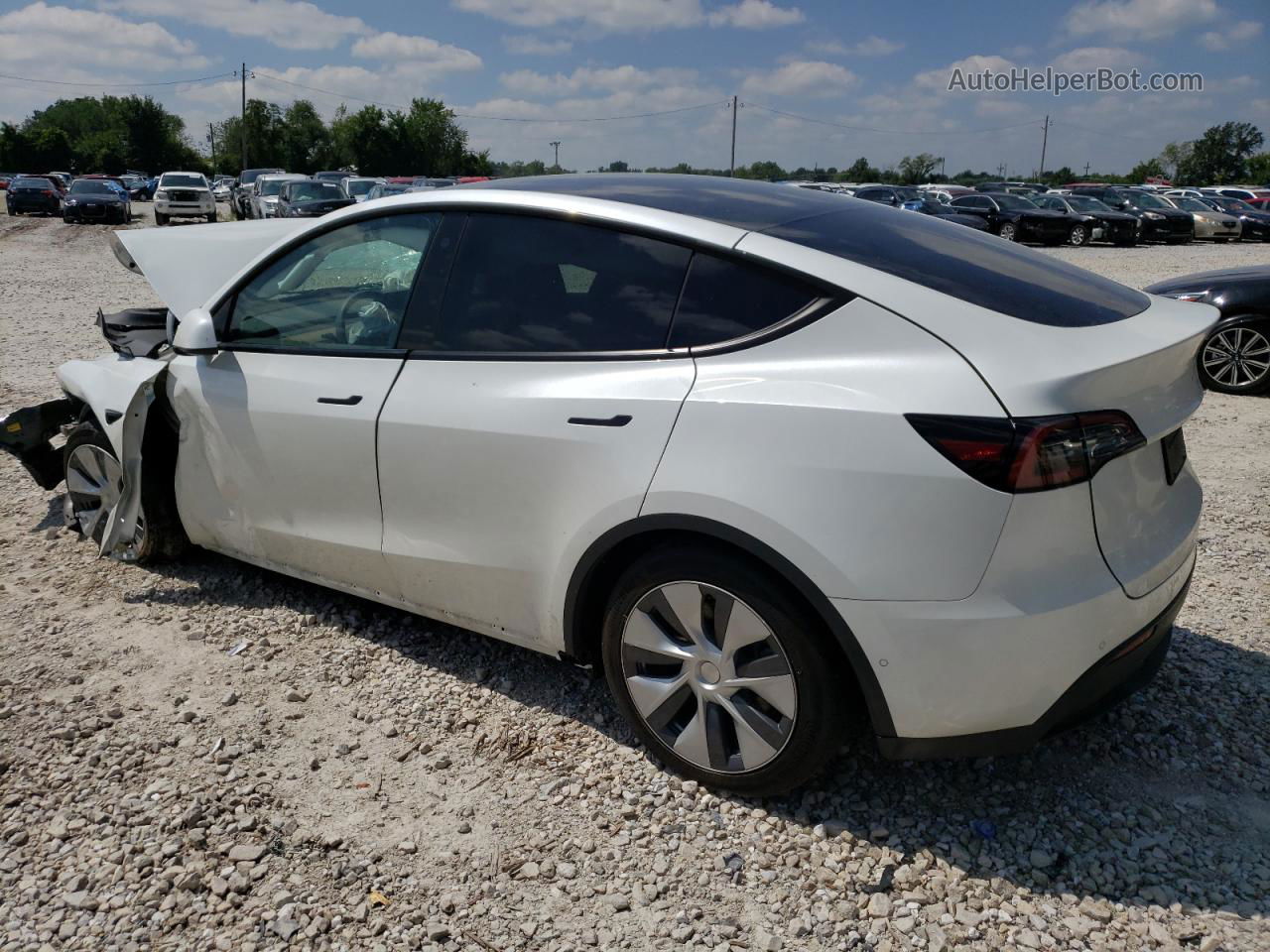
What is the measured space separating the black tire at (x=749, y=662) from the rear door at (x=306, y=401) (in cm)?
107

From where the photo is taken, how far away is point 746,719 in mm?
2686

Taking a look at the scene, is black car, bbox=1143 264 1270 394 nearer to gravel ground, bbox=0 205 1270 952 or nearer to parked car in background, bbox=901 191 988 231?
gravel ground, bbox=0 205 1270 952

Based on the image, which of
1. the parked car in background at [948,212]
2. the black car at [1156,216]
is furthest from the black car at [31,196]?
the black car at [1156,216]

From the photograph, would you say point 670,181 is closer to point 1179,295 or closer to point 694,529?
point 694,529

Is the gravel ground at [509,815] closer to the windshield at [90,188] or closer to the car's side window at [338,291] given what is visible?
the car's side window at [338,291]

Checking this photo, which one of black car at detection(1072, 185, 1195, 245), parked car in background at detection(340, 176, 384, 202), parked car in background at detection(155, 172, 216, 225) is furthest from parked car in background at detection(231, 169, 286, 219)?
black car at detection(1072, 185, 1195, 245)

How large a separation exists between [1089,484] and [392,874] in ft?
6.65

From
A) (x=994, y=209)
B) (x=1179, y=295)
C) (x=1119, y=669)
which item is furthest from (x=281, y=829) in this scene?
(x=994, y=209)

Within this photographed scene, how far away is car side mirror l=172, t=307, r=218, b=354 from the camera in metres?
3.73

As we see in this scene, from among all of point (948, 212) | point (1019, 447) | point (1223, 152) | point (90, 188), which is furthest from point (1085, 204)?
point (1223, 152)

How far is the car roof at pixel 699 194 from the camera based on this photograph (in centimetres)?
296

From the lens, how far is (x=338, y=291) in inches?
148

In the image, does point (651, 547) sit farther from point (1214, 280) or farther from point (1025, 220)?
point (1025, 220)

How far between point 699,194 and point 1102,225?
2762 cm
